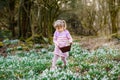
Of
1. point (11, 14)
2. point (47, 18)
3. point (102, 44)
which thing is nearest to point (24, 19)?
point (47, 18)

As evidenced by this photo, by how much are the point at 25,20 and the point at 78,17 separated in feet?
69.3

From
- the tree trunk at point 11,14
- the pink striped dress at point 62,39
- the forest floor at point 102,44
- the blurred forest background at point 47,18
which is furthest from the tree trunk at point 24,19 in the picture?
the pink striped dress at point 62,39

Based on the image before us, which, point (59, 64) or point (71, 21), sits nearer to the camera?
point (59, 64)

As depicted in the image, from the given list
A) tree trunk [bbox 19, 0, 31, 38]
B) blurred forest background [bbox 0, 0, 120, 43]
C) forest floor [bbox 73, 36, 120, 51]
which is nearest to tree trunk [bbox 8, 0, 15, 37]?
blurred forest background [bbox 0, 0, 120, 43]

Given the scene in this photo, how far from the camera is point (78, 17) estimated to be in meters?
48.9

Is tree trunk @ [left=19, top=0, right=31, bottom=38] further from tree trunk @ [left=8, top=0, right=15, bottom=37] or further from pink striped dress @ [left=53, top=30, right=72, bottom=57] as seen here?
pink striped dress @ [left=53, top=30, right=72, bottom=57]

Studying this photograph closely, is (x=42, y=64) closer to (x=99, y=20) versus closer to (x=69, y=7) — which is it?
(x=69, y=7)

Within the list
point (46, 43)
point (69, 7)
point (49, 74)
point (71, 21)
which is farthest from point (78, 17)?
point (49, 74)

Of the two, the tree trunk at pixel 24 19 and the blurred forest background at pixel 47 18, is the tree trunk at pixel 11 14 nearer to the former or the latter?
the blurred forest background at pixel 47 18

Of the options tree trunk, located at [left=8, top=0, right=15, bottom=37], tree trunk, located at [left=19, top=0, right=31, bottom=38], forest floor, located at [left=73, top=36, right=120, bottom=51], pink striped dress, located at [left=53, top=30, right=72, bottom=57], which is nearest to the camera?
pink striped dress, located at [left=53, top=30, right=72, bottom=57]

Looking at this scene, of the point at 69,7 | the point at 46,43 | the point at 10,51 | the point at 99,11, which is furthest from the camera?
the point at 99,11

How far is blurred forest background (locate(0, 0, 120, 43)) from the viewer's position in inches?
1025

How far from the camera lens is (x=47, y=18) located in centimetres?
2600

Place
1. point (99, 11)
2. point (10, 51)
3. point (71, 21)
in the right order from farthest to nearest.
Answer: point (71, 21), point (99, 11), point (10, 51)
